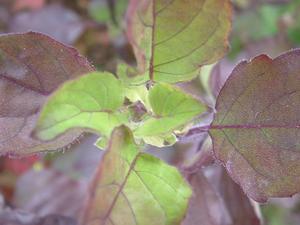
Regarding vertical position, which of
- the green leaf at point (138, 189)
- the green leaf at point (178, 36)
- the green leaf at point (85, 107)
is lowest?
the green leaf at point (138, 189)

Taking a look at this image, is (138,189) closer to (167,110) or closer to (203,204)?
(167,110)

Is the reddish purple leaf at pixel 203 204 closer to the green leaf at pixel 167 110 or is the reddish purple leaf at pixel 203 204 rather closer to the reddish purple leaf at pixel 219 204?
the reddish purple leaf at pixel 219 204

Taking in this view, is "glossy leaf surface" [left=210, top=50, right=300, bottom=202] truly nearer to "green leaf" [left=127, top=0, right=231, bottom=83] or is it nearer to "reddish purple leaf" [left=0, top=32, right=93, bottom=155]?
"green leaf" [left=127, top=0, right=231, bottom=83]

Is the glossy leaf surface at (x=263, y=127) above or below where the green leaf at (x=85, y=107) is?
below

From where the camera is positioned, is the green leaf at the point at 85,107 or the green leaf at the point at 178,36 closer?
the green leaf at the point at 85,107

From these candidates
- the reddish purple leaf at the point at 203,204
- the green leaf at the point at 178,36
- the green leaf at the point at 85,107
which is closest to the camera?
the green leaf at the point at 85,107

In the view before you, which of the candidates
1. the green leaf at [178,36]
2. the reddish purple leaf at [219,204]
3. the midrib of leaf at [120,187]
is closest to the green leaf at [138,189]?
the midrib of leaf at [120,187]

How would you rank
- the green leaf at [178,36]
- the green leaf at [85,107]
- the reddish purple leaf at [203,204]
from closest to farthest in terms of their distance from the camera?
the green leaf at [85,107] → the green leaf at [178,36] → the reddish purple leaf at [203,204]

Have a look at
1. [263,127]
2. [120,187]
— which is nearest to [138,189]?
[120,187]
